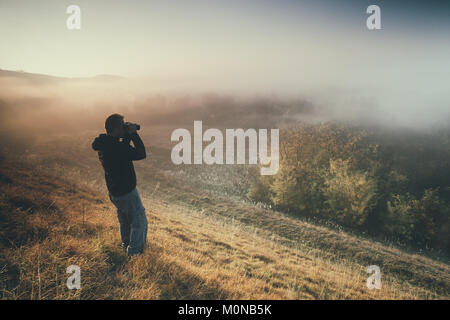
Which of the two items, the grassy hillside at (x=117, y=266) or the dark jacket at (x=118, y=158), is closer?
the grassy hillside at (x=117, y=266)

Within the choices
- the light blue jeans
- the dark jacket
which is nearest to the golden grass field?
the light blue jeans

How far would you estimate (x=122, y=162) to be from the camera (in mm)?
4445

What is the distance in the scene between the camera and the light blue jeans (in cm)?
463

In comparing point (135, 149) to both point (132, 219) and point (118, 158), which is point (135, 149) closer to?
point (118, 158)

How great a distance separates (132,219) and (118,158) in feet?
4.90

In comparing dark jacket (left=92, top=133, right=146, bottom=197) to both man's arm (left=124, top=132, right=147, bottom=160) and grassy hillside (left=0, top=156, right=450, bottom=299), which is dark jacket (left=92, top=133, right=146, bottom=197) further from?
grassy hillside (left=0, top=156, right=450, bottom=299)

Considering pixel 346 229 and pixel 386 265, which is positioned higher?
pixel 386 265

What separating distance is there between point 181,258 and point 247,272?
213 centimetres

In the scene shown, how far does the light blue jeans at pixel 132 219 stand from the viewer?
4633 mm

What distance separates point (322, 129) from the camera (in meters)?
33.7

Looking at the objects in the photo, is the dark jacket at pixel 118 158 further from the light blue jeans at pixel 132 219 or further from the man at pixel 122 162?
the light blue jeans at pixel 132 219

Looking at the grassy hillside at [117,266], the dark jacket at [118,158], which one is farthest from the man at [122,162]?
the grassy hillside at [117,266]

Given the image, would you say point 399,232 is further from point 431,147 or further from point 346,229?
point 431,147
